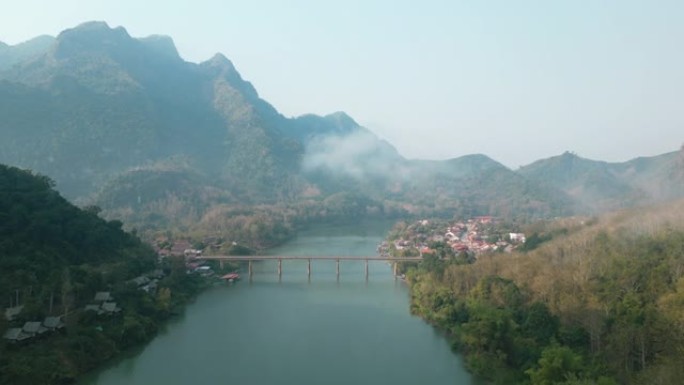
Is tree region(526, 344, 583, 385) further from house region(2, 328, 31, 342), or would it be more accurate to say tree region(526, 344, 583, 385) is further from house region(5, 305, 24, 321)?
house region(5, 305, 24, 321)

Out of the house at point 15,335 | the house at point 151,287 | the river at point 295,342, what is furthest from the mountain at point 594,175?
the house at point 15,335

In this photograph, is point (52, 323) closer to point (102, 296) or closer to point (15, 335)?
point (15, 335)

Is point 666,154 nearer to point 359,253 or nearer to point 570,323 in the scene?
point 359,253

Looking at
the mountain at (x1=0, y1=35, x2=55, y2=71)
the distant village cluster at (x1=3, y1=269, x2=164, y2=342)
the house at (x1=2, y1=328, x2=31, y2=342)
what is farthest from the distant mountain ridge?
the house at (x1=2, y1=328, x2=31, y2=342)

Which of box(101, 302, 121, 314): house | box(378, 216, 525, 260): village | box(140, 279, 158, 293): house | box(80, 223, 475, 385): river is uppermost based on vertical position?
box(378, 216, 525, 260): village

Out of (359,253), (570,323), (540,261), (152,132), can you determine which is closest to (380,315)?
(540,261)

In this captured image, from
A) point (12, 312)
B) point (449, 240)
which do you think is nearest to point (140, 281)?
point (12, 312)
